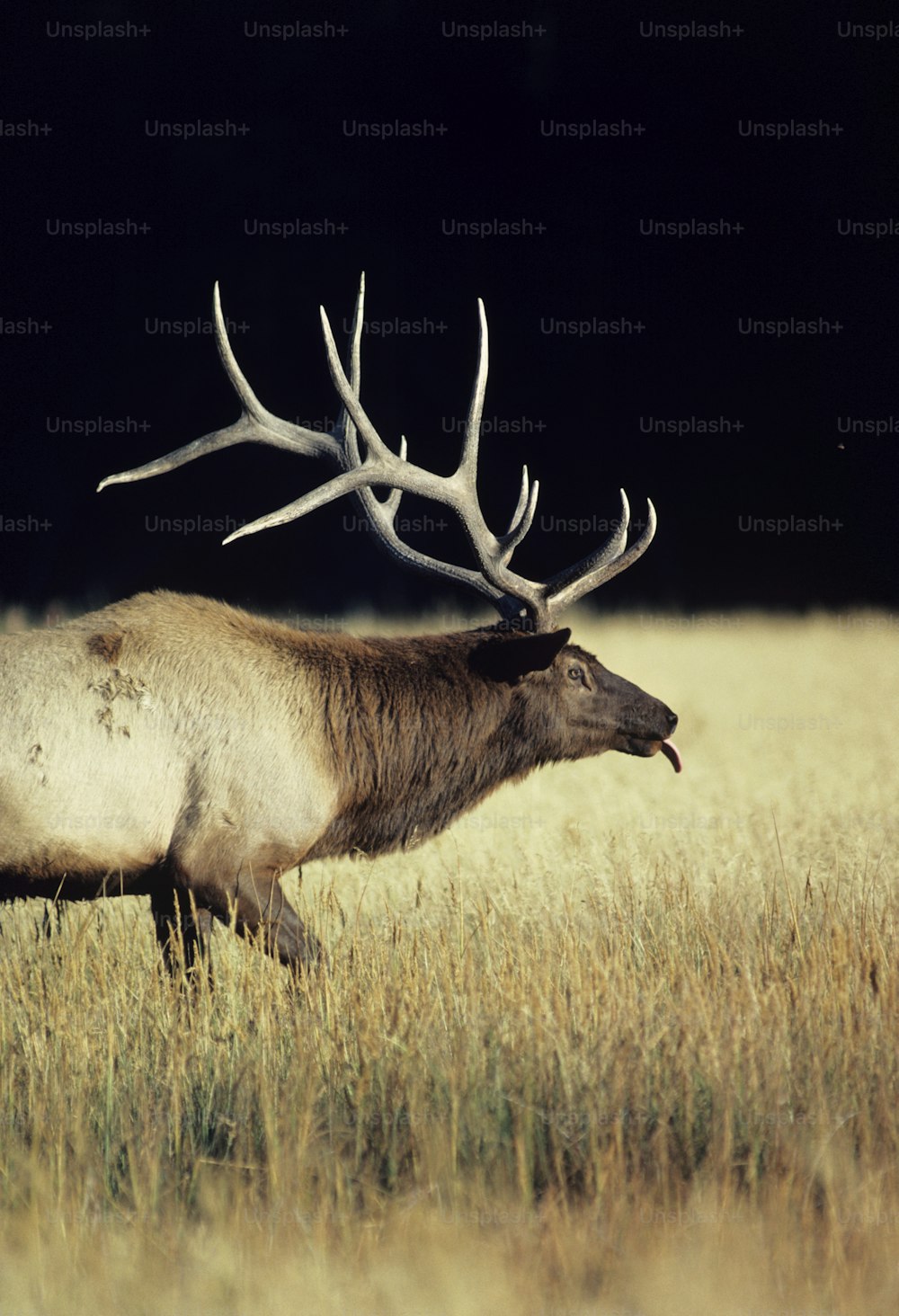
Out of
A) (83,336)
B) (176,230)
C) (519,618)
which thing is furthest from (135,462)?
(519,618)

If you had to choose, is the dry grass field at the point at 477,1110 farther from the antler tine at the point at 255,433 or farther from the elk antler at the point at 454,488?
the antler tine at the point at 255,433

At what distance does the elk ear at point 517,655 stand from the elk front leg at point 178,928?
1414 millimetres

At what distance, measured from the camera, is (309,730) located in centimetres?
531

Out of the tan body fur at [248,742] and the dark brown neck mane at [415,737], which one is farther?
the dark brown neck mane at [415,737]

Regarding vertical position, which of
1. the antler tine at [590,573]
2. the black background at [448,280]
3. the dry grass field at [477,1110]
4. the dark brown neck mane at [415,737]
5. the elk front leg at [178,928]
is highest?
the black background at [448,280]

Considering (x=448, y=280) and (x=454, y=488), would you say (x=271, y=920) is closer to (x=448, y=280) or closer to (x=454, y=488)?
(x=454, y=488)

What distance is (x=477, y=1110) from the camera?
3.61 metres

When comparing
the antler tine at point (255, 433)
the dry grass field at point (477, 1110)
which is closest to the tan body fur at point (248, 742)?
the dry grass field at point (477, 1110)

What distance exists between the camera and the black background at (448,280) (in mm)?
14016

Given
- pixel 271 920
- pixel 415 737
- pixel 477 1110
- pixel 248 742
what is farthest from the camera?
pixel 415 737

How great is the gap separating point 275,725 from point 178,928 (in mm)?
800

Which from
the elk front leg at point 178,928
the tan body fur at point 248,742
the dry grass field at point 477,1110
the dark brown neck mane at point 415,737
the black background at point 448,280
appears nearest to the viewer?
the dry grass field at point 477,1110

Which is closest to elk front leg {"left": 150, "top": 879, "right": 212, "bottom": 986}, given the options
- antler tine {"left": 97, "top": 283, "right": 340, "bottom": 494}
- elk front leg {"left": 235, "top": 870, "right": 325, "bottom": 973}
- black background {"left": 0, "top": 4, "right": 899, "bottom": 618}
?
elk front leg {"left": 235, "top": 870, "right": 325, "bottom": 973}

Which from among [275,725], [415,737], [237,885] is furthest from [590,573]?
[237,885]
